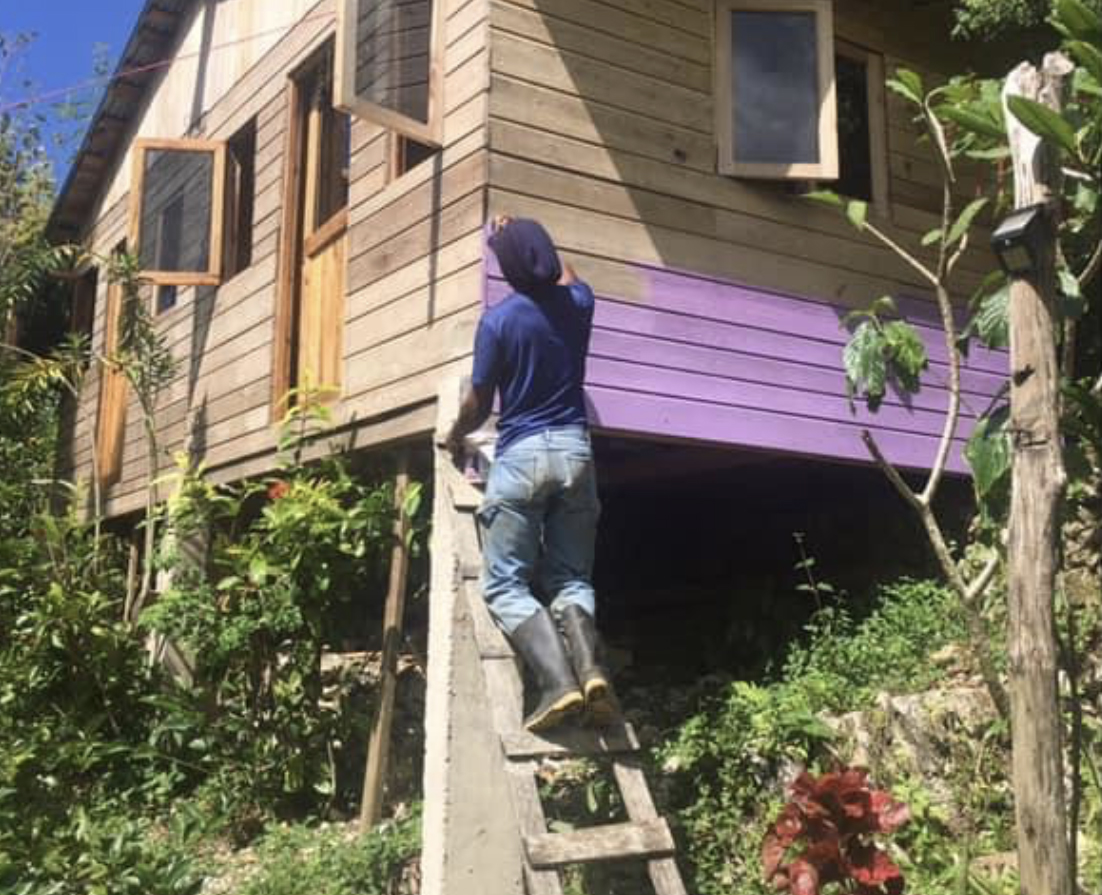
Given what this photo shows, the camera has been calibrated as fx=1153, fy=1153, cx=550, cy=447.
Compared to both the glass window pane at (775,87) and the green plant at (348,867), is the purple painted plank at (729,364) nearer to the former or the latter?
the glass window pane at (775,87)

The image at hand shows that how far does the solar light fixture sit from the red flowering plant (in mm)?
1459

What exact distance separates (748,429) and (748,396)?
0.55 feet

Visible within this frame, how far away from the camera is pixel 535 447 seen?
3.98m

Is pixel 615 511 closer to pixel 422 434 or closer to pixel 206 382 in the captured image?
pixel 206 382

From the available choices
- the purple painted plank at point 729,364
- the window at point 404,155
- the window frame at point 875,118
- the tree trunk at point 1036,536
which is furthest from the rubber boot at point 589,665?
the window frame at point 875,118

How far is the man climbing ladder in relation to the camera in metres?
3.95

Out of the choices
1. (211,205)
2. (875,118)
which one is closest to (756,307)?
(875,118)

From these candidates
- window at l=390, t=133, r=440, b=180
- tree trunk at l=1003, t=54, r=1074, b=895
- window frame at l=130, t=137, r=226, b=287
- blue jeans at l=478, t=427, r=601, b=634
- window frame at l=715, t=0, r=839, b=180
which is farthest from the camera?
window frame at l=130, t=137, r=226, b=287

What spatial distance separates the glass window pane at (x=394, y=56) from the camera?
214 inches

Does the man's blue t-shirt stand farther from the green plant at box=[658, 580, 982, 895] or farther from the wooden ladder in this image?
the green plant at box=[658, 580, 982, 895]

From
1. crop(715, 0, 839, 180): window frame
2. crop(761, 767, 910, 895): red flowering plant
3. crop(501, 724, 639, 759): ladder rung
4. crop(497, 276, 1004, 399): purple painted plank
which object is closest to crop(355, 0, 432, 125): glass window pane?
crop(497, 276, 1004, 399): purple painted plank

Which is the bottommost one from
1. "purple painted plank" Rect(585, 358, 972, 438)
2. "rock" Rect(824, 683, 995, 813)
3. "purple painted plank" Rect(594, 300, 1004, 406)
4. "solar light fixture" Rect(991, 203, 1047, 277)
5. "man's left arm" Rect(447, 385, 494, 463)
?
"rock" Rect(824, 683, 995, 813)

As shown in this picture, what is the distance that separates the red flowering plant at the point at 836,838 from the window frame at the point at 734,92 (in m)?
3.43

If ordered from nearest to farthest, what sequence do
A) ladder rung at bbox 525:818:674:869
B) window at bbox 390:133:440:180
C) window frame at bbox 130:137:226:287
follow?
1. ladder rung at bbox 525:818:674:869
2. window at bbox 390:133:440:180
3. window frame at bbox 130:137:226:287
